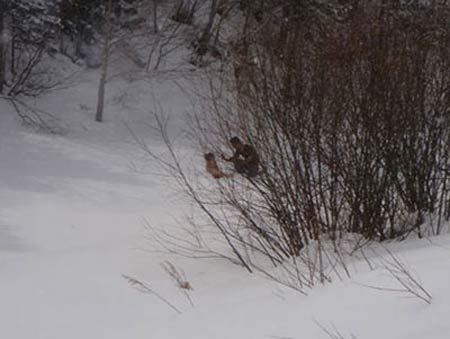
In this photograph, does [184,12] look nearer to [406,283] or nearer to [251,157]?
[251,157]

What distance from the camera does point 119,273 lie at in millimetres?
7016

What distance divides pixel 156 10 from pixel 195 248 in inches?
490

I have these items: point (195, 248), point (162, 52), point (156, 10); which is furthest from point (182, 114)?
point (195, 248)

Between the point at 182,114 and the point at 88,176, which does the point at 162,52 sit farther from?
the point at 88,176

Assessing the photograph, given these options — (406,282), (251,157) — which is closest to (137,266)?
(251,157)

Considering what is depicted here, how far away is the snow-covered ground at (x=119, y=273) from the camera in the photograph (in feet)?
12.8

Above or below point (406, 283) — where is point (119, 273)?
below

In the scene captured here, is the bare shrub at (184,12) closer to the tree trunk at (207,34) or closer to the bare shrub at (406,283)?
the tree trunk at (207,34)

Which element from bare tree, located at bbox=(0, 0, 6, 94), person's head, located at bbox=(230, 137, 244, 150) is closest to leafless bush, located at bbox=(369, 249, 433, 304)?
person's head, located at bbox=(230, 137, 244, 150)

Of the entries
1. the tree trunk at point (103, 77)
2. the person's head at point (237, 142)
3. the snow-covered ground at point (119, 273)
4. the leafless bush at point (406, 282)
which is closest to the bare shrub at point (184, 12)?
the tree trunk at point (103, 77)

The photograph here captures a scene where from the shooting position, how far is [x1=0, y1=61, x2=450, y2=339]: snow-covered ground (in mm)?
3916

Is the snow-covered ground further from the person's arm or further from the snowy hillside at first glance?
the person's arm

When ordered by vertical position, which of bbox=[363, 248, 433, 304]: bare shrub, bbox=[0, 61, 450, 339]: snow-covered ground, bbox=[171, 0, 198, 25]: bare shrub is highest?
bbox=[171, 0, 198, 25]: bare shrub

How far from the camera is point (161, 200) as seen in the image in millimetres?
11086
